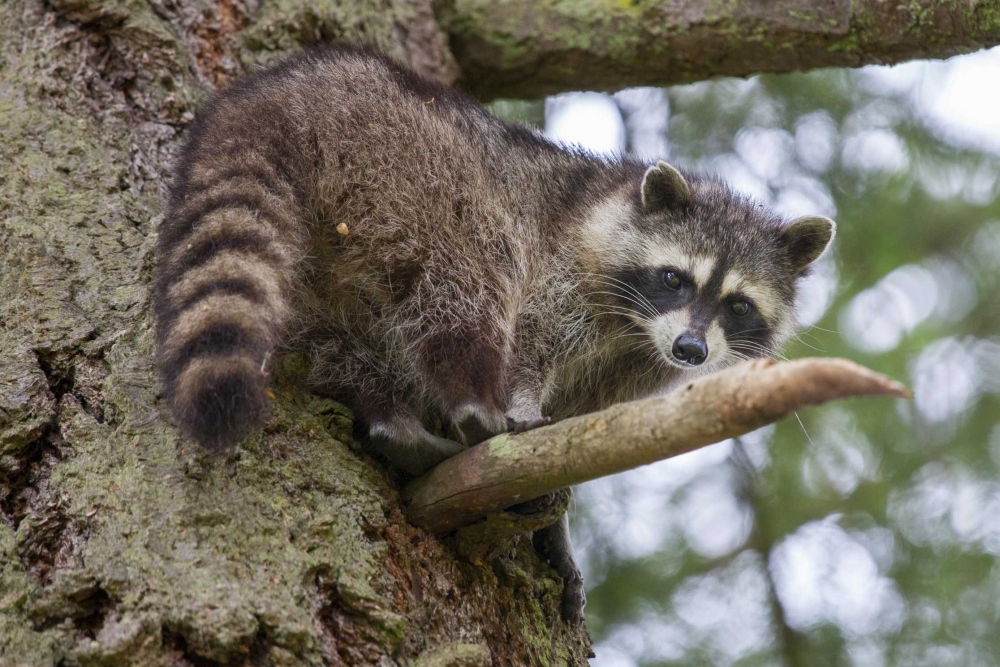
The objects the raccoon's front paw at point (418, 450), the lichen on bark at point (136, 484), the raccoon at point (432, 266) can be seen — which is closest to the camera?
the lichen on bark at point (136, 484)

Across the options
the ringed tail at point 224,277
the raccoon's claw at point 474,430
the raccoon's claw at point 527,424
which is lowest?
the raccoon's claw at point 474,430

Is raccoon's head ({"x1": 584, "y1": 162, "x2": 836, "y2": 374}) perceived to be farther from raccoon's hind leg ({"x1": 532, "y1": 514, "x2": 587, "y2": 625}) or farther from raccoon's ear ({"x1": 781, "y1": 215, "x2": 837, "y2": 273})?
raccoon's hind leg ({"x1": 532, "y1": 514, "x2": 587, "y2": 625})

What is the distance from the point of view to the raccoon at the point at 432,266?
2588 millimetres

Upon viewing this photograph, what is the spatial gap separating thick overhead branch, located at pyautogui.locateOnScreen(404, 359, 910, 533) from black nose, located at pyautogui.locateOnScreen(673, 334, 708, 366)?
1.25 meters

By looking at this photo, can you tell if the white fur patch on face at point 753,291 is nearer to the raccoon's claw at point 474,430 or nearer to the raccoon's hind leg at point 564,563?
the raccoon's hind leg at point 564,563

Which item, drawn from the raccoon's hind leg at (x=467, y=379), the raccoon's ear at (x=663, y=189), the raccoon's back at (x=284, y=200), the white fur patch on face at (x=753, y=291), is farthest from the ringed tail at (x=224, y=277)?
the white fur patch on face at (x=753, y=291)

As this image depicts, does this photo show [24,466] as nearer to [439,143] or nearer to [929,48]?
[439,143]

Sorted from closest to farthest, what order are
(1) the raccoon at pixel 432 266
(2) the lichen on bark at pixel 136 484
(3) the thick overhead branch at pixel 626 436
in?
(3) the thick overhead branch at pixel 626 436, (2) the lichen on bark at pixel 136 484, (1) the raccoon at pixel 432 266

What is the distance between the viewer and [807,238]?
13.5ft

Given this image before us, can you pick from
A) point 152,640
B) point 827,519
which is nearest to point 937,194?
point 827,519

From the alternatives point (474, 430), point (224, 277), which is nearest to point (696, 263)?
point (474, 430)

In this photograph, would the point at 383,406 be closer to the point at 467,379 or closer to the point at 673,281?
the point at 467,379

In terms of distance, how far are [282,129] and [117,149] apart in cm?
67

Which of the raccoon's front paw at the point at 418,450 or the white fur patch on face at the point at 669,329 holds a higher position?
the raccoon's front paw at the point at 418,450
